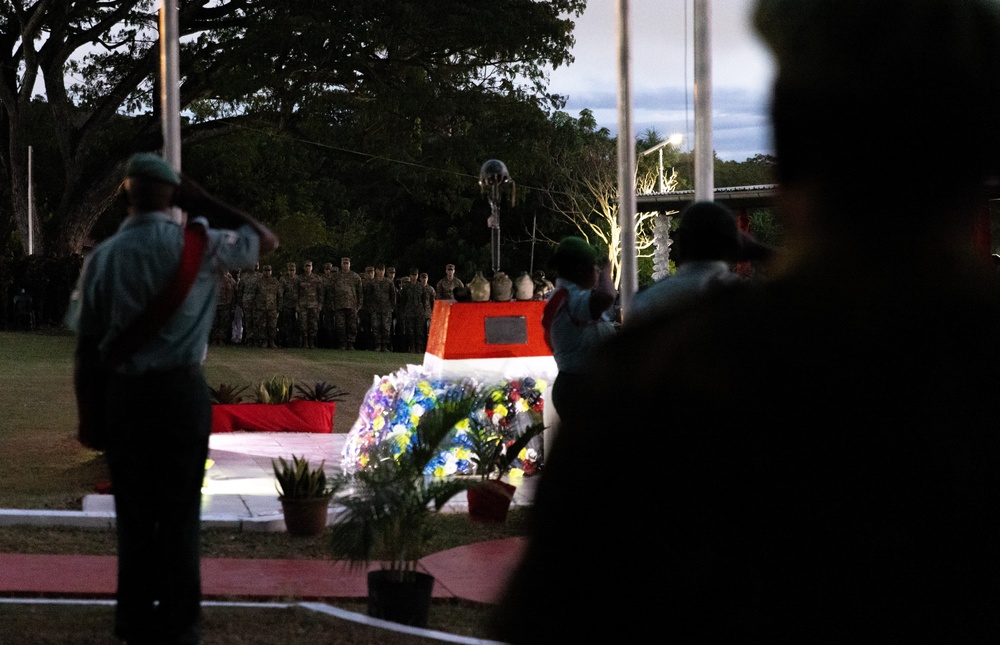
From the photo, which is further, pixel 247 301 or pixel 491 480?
pixel 247 301

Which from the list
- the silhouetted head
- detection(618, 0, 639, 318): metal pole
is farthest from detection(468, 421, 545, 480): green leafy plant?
the silhouetted head

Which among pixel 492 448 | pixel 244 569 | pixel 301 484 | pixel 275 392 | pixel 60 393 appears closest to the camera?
pixel 244 569

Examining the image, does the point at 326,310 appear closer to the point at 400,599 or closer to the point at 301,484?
the point at 301,484

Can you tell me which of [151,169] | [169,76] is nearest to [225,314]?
[169,76]

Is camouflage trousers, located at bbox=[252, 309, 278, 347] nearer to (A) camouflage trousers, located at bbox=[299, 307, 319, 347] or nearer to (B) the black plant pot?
(A) camouflage trousers, located at bbox=[299, 307, 319, 347]

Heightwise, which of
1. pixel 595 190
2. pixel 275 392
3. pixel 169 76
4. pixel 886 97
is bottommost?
pixel 275 392

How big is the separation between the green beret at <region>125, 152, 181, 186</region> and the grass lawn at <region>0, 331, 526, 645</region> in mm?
1872

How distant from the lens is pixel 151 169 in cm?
505

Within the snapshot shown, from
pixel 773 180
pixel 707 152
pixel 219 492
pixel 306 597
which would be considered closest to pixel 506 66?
pixel 707 152

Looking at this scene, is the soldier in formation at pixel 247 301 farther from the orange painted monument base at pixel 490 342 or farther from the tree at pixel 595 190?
the tree at pixel 595 190

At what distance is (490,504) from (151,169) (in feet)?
15.3

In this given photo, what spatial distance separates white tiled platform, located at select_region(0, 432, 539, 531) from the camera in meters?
8.53

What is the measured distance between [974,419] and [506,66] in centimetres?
2575

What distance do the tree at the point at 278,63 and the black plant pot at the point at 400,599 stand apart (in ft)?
62.6
